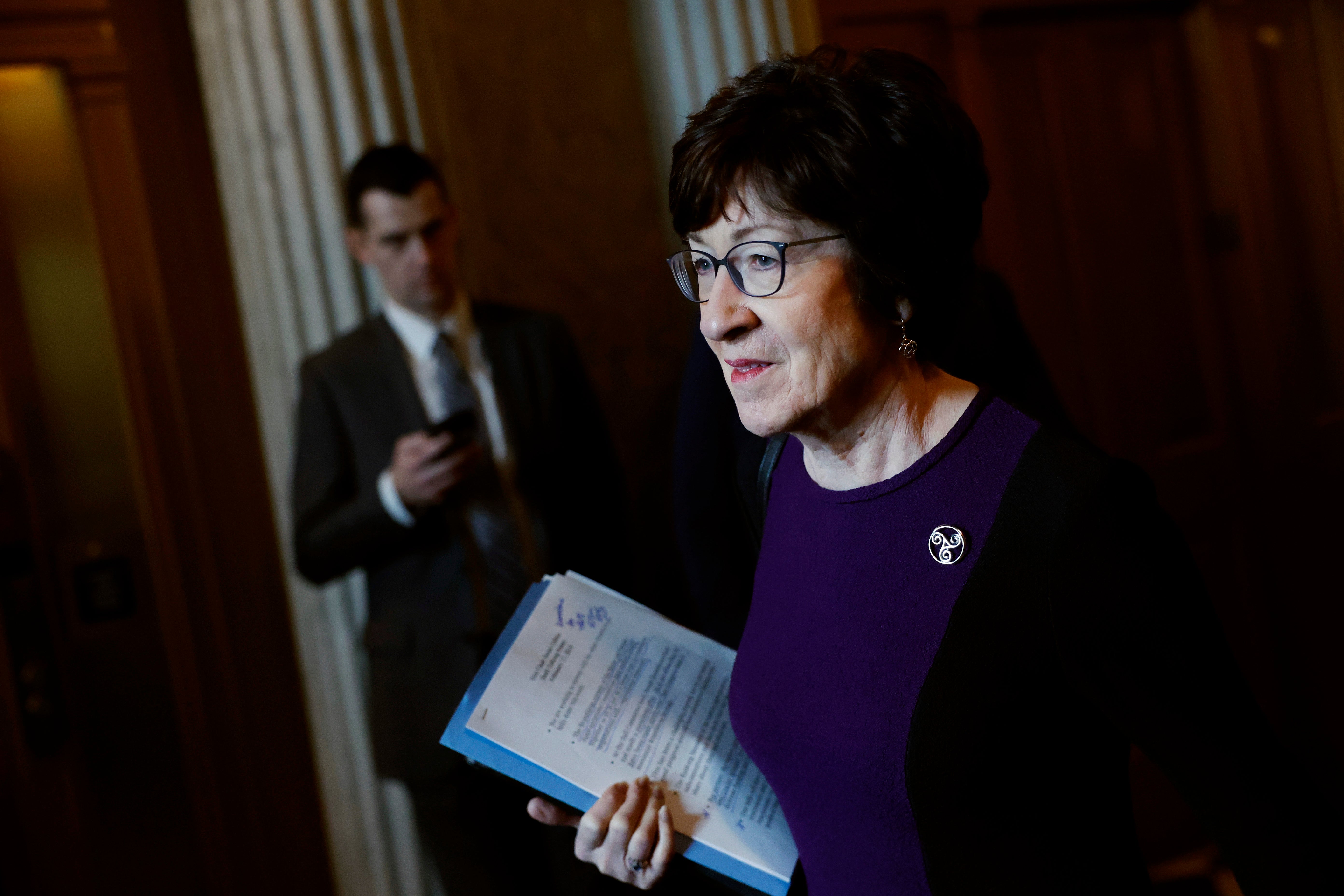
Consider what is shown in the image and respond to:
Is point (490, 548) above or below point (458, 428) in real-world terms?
below

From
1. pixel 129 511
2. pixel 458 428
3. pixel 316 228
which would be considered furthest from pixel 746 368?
pixel 129 511

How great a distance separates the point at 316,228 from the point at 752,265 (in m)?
1.54

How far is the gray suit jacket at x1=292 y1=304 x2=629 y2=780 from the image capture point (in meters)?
2.01

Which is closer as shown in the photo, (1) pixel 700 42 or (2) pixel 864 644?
(2) pixel 864 644

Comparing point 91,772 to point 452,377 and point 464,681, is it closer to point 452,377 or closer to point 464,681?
point 464,681

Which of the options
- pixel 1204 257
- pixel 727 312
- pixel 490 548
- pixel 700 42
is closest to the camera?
pixel 727 312

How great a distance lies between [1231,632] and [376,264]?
2.95 m

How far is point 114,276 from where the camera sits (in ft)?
8.19

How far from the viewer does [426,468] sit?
195 cm

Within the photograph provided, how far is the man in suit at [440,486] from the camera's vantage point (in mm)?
2002

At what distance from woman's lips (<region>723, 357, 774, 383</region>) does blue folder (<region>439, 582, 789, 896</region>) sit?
355 millimetres

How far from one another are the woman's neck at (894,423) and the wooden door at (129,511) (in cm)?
201

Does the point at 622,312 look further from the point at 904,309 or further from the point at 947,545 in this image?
the point at 947,545

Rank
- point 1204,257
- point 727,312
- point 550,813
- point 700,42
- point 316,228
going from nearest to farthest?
point 727,312 < point 550,813 < point 316,228 < point 700,42 < point 1204,257
